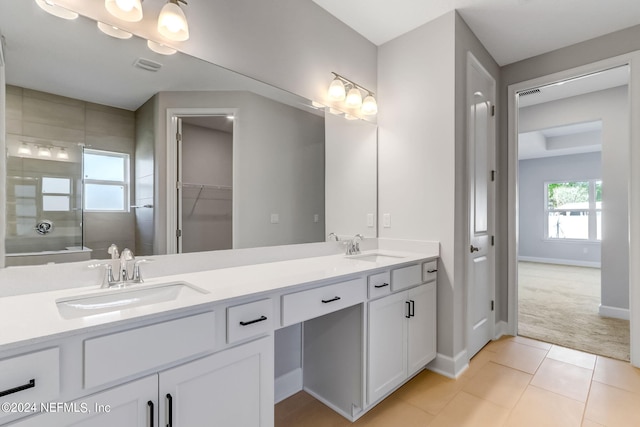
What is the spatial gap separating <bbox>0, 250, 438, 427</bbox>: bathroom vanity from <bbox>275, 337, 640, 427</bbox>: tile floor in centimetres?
14

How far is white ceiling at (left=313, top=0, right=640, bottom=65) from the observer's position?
7.05 feet

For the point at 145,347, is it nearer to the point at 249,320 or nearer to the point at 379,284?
the point at 249,320

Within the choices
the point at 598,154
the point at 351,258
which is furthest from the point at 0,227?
the point at 598,154

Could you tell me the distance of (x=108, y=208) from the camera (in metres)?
1.34

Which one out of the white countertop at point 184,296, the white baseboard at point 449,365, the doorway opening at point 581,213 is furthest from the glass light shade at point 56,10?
A: the doorway opening at point 581,213

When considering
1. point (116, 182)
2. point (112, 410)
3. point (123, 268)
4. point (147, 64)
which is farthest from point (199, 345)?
point (147, 64)

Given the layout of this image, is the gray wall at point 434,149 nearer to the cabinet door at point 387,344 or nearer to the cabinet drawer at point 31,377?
the cabinet door at point 387,344

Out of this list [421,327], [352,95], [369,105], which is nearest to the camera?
[421,327]

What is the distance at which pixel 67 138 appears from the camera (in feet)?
4.09

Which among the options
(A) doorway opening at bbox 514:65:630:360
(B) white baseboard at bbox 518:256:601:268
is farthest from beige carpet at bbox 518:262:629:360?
(B) white baseboard at bbox 518:256:601:268

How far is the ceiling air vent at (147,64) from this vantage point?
142 centimetres

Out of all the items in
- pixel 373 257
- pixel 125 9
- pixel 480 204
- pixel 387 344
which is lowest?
pixel 387 344

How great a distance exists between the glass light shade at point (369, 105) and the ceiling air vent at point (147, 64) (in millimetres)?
1515

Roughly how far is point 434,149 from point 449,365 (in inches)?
61.6
